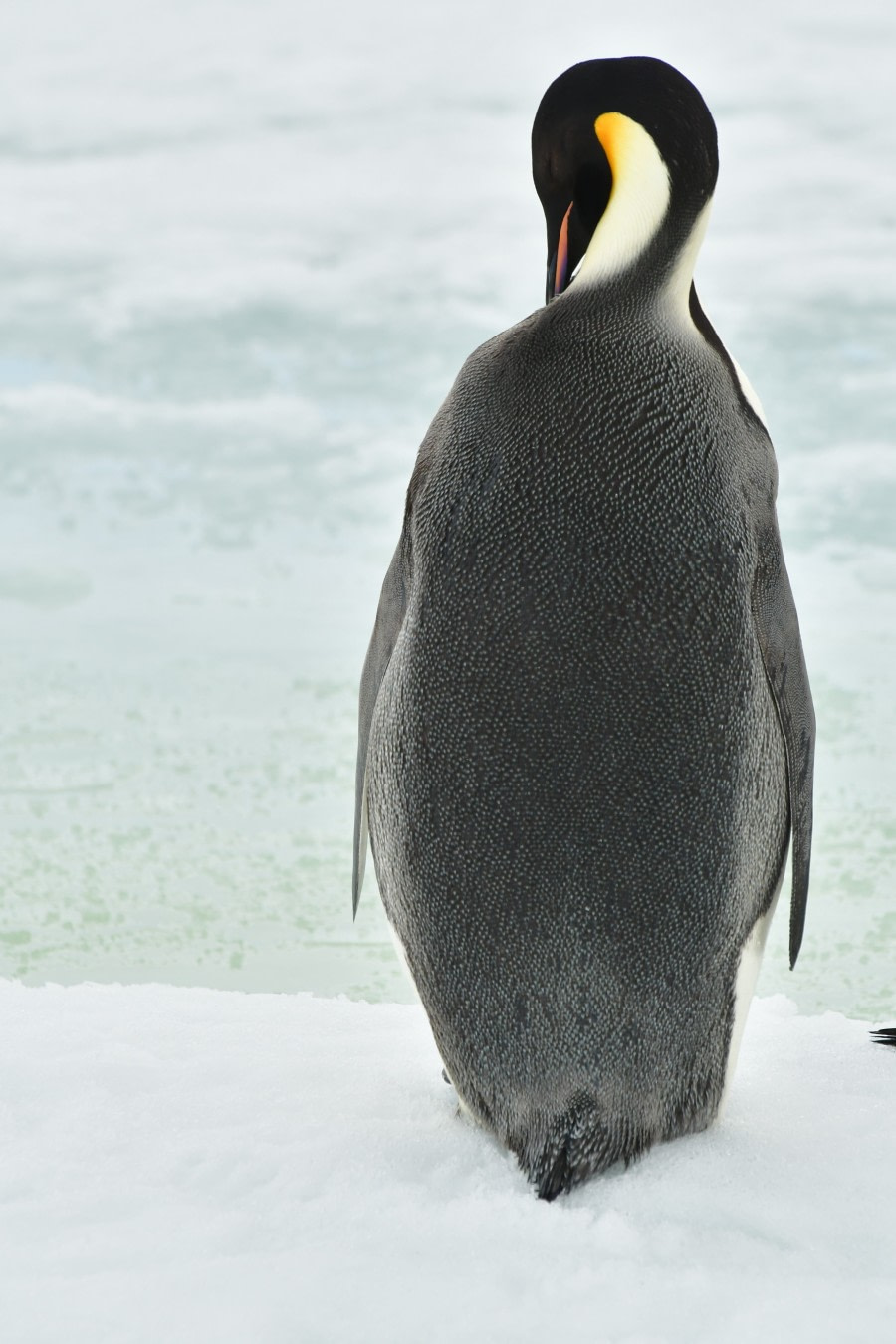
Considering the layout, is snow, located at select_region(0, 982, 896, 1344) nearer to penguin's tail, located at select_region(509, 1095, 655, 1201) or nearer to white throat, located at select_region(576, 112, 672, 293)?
penguin's tail, located at select_region(509, 1095, 655, 1201)

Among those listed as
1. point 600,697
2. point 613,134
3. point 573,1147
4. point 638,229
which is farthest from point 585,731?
point 613,134

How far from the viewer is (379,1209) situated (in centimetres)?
148

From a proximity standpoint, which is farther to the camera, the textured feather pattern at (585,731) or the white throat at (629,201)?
the white throat at (629,201)

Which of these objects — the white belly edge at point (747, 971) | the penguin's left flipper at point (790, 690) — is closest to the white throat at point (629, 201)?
the penguin's left flipper at point (790, 690)

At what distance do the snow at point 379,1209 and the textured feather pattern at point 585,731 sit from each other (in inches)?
4.8

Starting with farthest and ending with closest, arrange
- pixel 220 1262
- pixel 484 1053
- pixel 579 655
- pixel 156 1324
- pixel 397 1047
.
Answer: pixel 397 1047, pixel 484 1053, pixel 579 655, pixel 220 1262, pixel 156 1324

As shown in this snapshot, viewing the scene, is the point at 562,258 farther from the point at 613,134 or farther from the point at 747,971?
the point at 747,971

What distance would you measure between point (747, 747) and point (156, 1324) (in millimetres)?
884

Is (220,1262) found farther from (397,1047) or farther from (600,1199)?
(397,1047)

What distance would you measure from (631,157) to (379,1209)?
1.29 m

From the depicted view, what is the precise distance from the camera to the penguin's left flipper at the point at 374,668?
171 centimetres

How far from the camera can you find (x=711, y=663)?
1517mm

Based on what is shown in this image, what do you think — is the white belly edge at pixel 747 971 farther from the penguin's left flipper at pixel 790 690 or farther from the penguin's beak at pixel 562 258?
the penguin's beak at pixel 562 258

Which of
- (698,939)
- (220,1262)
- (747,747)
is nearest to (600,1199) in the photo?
(698,939)
